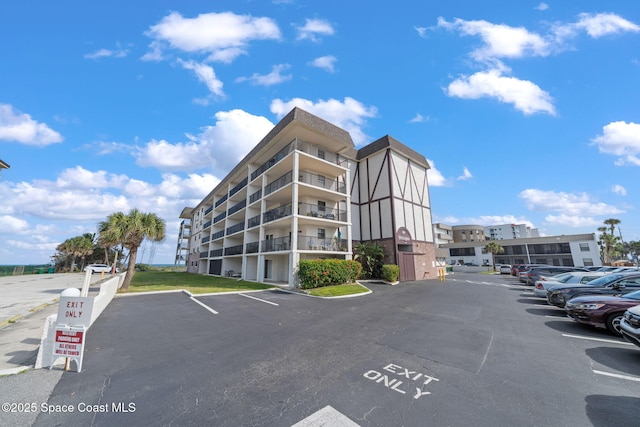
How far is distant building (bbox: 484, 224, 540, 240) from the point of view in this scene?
94.4 metres

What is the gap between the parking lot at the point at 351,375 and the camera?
3.22 m

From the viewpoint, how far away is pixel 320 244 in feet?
66.8

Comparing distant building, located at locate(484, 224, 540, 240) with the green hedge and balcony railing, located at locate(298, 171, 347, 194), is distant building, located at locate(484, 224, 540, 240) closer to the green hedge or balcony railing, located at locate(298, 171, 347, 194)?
balcony railing, located at locate(298, 171, 347, 194)

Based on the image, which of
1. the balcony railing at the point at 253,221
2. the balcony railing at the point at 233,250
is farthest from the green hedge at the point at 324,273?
the balcony railing at the point at 233,250

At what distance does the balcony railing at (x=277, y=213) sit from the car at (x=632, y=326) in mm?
17480

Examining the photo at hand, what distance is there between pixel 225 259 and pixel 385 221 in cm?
2107

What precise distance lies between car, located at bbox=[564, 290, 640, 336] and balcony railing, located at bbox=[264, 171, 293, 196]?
1780cm

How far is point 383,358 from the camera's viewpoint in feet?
16.6

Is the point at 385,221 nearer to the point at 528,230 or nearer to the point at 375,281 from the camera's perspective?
the point at 375,281

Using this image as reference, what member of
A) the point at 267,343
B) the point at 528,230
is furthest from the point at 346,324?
the point at 528,230

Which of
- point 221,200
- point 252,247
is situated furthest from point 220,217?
point 252,247

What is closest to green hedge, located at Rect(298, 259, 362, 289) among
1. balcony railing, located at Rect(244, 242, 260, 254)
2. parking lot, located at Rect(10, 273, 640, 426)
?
parking lot, located at Rect(10, 273, 640, 426)

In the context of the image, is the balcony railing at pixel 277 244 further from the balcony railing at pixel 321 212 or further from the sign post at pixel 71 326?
the sign post at pixel 71 326

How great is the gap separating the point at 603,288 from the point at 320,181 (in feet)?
61.7
